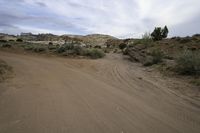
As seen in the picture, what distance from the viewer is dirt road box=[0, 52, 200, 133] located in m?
5.23

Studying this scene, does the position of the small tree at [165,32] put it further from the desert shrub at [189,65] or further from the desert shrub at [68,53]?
the desert shrub at [189,65]

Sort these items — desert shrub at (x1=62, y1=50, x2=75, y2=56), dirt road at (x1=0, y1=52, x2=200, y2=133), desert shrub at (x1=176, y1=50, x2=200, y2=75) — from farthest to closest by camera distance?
desert shrub at (x1=62, y1=50, x2=75, y2=56) → desert shrub at (x1=176, y1=50, x2=200, y2=75) → dirt road at (x1=0, y1=52, x2=200, y2=133)

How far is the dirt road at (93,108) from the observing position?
17.1 feet

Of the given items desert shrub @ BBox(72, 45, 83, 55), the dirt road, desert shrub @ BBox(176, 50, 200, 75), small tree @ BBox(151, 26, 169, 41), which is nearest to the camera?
the dirt road

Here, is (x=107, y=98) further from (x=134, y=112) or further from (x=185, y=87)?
(x=185, y=87)

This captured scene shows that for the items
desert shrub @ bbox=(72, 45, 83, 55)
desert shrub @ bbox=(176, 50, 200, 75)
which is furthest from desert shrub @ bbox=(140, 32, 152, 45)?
desert shrub @ bbox=(176, 50, 200, 75)

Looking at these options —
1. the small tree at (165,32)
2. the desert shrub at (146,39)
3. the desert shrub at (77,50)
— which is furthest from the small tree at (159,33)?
the desert shrub at (77,50)

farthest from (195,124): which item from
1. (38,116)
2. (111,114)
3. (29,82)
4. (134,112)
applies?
(29,82)

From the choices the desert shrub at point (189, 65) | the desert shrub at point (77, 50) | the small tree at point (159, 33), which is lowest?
the desert shrub at point (77, 50)

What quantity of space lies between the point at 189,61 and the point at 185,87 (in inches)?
134

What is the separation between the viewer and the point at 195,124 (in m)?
5.64

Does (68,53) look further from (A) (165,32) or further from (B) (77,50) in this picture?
(A) (165,32)

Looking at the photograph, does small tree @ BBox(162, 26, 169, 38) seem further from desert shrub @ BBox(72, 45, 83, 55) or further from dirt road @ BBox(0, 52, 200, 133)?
dirt road @ BBox(0, 52, 200, 133)

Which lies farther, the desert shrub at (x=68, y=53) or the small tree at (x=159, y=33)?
the small tree at (x=159, y=33)
